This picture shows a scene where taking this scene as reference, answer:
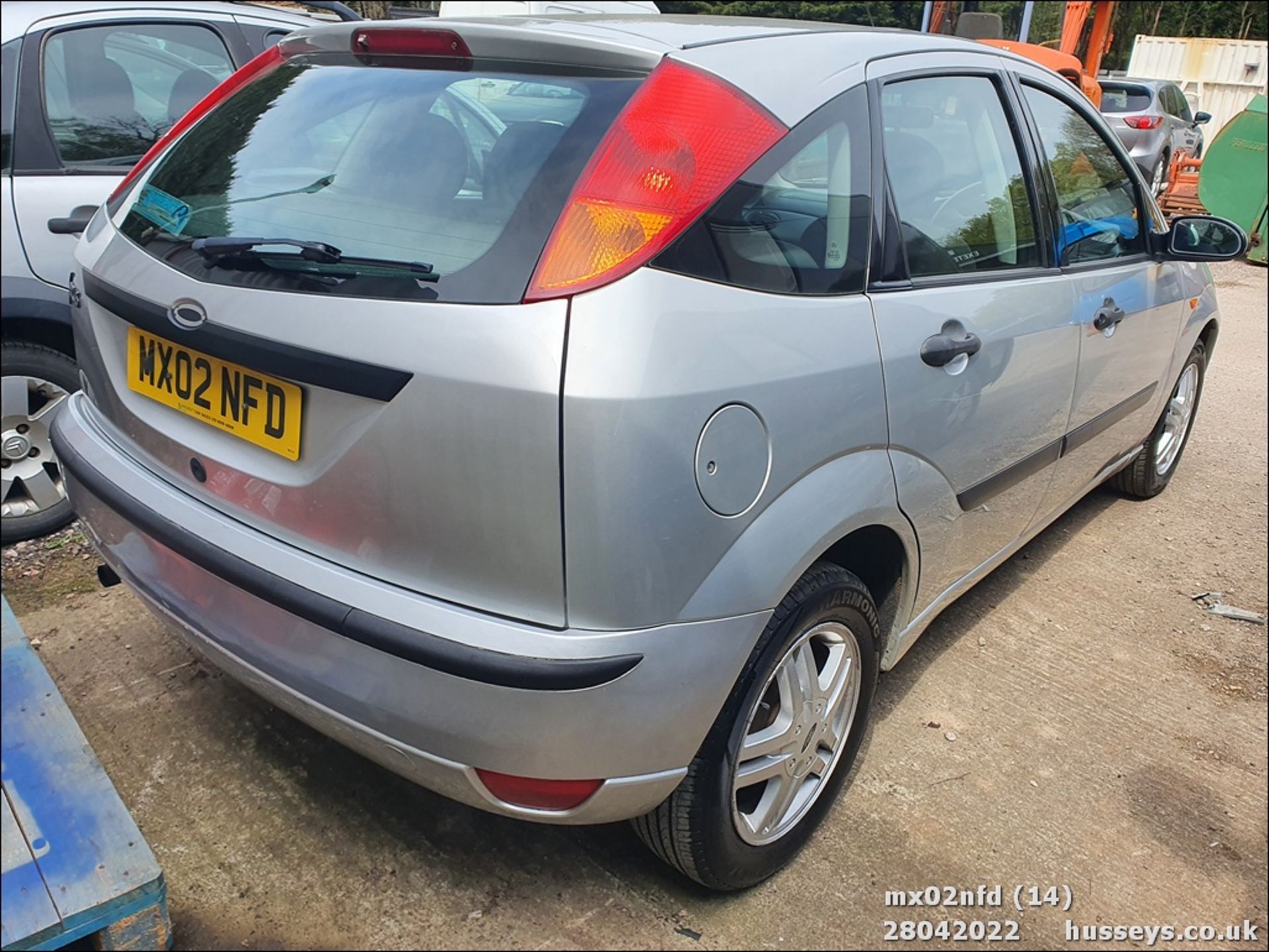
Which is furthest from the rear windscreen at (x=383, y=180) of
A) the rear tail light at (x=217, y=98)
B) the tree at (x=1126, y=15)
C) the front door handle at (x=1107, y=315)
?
the tree at (x=1126, y=15)

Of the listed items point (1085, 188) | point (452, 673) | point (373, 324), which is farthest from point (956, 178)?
point (452, 673)

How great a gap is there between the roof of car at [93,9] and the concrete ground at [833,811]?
1.72 m

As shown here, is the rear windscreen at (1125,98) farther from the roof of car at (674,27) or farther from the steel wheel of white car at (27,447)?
the steel wheel of white car at (27,447)

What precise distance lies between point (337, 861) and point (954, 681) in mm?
1795

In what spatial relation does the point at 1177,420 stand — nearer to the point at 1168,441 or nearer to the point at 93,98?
the point at 1168,441

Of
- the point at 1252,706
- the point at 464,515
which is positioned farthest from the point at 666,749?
the point at 1252,706

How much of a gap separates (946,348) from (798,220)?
495 millimetres

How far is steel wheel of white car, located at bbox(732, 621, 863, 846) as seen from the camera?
1958 mm

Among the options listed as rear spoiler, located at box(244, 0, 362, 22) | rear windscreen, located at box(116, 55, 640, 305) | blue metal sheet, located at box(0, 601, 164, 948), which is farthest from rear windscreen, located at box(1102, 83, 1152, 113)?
blue metal sheet, located at box(0, 601, 164, 948)

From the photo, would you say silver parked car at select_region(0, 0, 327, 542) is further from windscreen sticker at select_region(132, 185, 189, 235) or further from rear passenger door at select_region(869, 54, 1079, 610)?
rear passenger door at select_region(869, 54, 1079, 610)

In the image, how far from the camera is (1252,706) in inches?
117

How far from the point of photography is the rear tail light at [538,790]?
5.41 ft

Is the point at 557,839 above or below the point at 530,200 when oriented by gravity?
below

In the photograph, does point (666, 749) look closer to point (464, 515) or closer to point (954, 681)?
point (464, 515)
